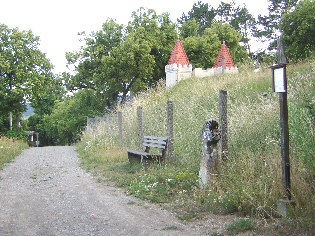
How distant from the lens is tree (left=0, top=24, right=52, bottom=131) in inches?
1528

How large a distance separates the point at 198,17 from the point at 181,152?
2200 inches

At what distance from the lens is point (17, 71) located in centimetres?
3947

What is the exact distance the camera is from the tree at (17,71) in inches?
1528

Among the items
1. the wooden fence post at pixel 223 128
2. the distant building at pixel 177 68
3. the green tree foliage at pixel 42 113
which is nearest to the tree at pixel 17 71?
the distant building at pixel 177 68

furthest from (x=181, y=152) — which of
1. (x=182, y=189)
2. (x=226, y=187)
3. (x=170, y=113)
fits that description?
(x=226, y=187)

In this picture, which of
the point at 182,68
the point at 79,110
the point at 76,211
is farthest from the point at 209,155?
the point at 79,110

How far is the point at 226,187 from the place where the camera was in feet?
21.0

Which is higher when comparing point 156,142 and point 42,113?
point 42,113

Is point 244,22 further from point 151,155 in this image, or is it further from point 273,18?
point 151,155

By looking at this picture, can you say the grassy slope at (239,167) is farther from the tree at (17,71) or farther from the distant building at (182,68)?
the tree at (17,71)

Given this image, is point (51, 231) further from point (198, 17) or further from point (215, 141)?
point (198, 17)

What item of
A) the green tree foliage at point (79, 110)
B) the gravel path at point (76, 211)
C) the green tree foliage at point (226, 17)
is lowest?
the gravel path at point (76, 211)

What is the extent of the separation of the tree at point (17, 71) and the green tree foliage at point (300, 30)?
88.0 feet

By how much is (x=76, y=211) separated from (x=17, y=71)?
36153mm
